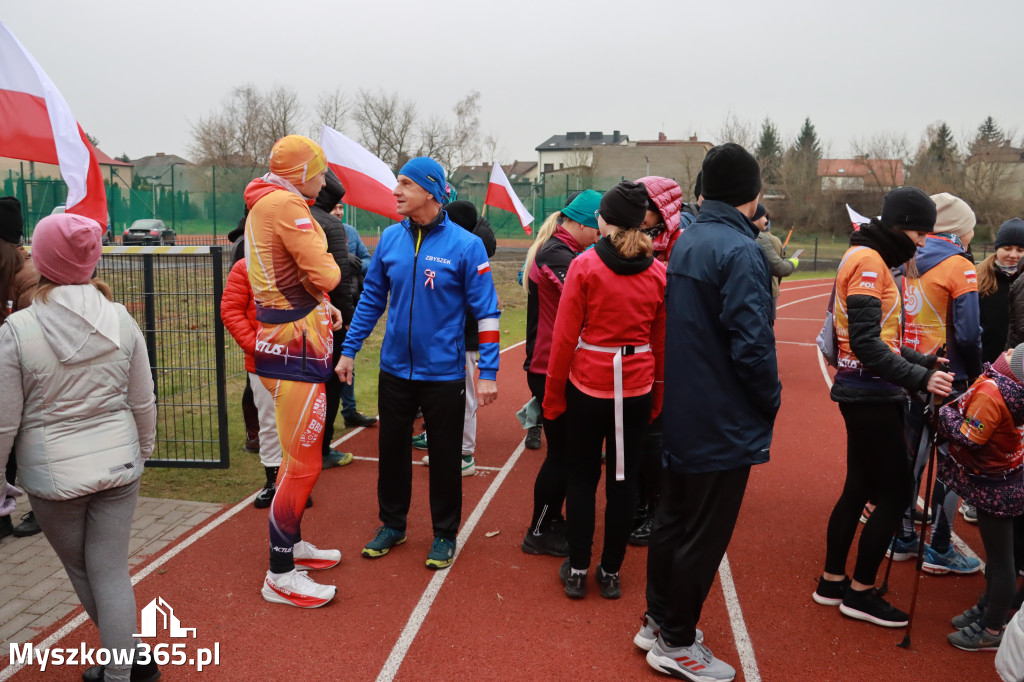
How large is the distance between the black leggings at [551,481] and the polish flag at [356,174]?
3659 mm

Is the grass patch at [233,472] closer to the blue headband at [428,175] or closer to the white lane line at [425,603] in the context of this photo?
the white lane line at [425,603]

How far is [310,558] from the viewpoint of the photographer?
4336mm

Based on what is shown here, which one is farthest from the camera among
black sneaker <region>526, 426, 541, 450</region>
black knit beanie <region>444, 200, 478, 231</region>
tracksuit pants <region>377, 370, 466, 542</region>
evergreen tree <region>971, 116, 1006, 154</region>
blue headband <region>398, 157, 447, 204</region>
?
evergreen tree <region>971, 116, 1006, 154</region>

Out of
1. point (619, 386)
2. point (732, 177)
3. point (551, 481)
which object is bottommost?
point (551, 481)

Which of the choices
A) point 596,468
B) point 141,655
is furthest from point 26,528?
point 596,468

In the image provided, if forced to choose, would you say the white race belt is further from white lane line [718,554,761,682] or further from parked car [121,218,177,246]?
parked car [121,218,177,246]

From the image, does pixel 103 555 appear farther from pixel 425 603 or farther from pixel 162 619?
pixel 425 603

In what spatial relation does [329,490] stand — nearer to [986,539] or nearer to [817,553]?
[817,553]

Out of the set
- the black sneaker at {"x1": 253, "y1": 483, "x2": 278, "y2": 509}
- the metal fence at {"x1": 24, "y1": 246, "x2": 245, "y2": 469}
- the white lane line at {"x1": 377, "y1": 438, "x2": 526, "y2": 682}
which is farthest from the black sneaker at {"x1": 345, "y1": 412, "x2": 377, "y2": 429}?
the black sneaker at {"x1": 253, "y1": 483, "x2": 278, "y2": 509}

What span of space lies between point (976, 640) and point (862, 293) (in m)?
1.74

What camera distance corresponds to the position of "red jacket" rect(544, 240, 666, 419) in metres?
3.69

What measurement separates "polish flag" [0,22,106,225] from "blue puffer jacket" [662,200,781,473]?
10.0ft

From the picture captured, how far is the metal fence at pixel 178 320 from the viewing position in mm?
5531

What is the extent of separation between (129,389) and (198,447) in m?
3.57
